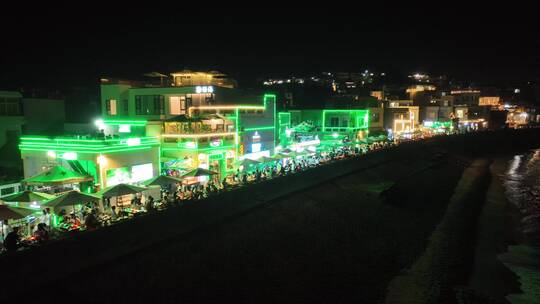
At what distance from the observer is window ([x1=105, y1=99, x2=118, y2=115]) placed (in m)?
36.4

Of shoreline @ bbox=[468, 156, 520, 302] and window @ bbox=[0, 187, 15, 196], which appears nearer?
shoreline @ bbox=[468, 156, 520, 302]

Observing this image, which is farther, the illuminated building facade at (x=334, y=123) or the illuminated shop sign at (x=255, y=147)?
the illuminated building facade at (x=334, y=123)

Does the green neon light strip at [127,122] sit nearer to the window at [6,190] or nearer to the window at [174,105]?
the window at [174,105]

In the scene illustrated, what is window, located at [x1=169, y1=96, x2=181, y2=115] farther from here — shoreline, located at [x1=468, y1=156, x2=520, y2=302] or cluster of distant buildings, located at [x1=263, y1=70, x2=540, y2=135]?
cluster of distant buildings, located at [x1=263, y1=70, x2=540, y2=135]

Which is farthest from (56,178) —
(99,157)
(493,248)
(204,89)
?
(493,248)

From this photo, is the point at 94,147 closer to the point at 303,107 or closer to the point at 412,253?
the point at 412,253

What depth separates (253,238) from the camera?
68.8 feet

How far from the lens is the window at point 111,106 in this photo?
36406 millimetres

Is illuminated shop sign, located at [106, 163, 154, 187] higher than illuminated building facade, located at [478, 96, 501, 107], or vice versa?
illuminated building facade, located at [478, 96, 501, 107]

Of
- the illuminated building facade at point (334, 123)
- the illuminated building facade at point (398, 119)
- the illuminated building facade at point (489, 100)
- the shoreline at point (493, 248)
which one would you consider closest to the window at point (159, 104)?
the illuminated building facade at point (334, 123)

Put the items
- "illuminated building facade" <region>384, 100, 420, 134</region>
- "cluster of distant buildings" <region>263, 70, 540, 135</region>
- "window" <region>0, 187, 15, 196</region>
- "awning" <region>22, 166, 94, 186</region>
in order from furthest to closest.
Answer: "illuminated building facade" <region>384, 100, 420, 134</region> → "cluster of distant buildings" <region>263, 70, 540, 135</region> → "window" <region>0, 187, 15, 196</region> → "awning" <region>22, 166, 94, 186</region>

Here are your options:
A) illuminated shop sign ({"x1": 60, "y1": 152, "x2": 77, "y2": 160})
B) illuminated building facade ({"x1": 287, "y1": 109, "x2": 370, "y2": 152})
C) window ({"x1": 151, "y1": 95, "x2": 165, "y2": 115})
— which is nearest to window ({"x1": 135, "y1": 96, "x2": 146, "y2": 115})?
window ({"x1": 151, "y1": 95, "x2": 165, "y2": 115})

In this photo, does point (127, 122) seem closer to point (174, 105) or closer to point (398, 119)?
point (174, 105)

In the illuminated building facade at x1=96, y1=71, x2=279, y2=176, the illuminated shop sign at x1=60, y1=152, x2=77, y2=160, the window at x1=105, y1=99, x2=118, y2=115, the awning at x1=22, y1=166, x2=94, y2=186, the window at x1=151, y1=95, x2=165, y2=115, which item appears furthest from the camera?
the window at x1=105, y1=99, x2=118, y2=115
